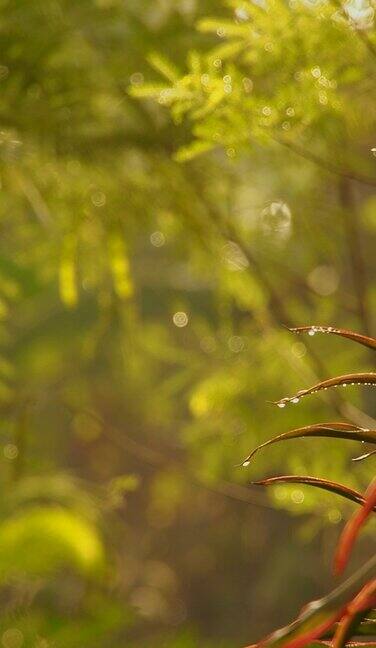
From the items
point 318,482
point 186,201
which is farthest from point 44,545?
point 318,482

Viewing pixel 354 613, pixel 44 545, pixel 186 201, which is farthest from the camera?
pixel 44 545

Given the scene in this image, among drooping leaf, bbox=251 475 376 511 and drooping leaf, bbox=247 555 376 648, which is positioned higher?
drooping leaf, bbox=251 475 376 511

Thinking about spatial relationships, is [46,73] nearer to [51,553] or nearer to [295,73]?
[295,73]

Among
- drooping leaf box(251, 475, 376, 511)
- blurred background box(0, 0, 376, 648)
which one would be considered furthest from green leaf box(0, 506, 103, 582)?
drooping leaf box(251, 475, 376, 511)

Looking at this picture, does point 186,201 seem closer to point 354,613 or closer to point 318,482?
point 318,482

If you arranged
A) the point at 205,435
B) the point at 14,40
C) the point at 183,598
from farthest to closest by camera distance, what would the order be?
1. the point at 183,598
2. the point at 205,435
3. the point at 14,40

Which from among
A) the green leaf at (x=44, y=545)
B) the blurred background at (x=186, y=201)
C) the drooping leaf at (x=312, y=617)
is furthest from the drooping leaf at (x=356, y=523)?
the green leaf at (x=44, y=545)

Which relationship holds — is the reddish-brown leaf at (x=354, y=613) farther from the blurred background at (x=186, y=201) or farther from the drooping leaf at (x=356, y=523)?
the blurred background at (x=186, y=201)

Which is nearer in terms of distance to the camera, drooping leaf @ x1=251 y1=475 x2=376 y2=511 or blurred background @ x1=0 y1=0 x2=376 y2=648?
drooping leaf @ x1=251 y1=475 x2=376 y2=511

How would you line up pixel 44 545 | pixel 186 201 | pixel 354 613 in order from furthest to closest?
pixel 44 545, pixel 186 201, pixel 354 613

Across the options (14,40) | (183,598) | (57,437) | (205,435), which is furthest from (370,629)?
(183,598)

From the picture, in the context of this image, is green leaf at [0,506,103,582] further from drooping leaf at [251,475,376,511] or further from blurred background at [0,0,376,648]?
drooping leaf at [251,475,376,511]
